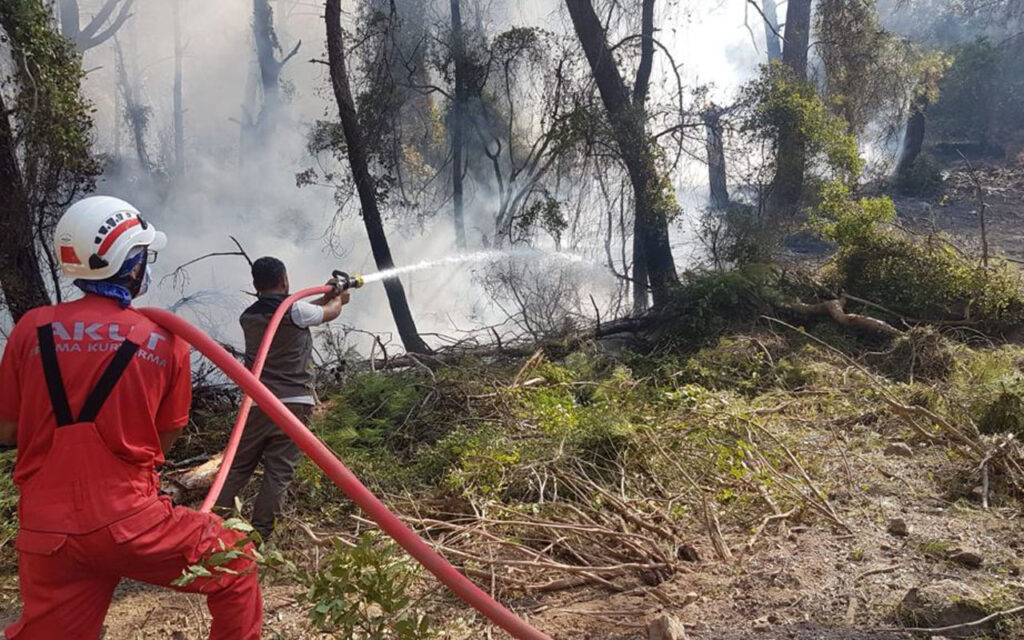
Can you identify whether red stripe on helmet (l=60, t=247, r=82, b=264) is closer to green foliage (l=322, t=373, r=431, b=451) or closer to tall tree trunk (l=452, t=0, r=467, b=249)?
green foliage (l=322, t=373, r=431, b=451)

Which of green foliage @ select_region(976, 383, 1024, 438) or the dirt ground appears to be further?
green foliage @ select_region(976, 383, 1024, 438)

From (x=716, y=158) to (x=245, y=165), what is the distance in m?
12.4

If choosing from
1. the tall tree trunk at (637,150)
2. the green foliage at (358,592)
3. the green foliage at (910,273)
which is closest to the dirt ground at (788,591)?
the green foliage at (358,592)

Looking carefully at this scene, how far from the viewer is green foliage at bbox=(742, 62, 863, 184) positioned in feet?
37.0

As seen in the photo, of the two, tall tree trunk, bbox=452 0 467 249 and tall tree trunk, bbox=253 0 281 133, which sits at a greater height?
tall tree trunk, bbox=253 0 281 133

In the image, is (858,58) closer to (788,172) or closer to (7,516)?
(788,172)

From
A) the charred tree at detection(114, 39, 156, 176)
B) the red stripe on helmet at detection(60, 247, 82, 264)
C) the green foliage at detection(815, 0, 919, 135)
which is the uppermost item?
the charred tree at detection(114, 39, 156, 176)

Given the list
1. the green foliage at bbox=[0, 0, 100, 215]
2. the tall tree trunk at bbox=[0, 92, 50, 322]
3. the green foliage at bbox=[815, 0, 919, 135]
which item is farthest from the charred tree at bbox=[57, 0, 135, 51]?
the green foliage at bbox=[815, 0, 919, 135]

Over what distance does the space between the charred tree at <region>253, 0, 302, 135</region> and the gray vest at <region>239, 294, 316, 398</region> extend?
17034 mm

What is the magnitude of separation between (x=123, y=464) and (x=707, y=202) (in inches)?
527

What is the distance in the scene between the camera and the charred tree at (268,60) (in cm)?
1900

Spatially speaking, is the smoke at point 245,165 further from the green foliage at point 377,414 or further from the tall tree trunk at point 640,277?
the green foliage at point 377,414

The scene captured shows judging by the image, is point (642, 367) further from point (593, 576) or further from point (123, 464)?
point (123, 464)

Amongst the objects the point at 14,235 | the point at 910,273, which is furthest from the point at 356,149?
the point at 910,273
